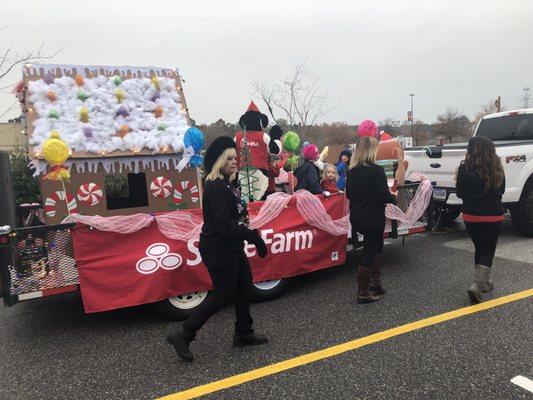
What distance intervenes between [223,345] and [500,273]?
12.4 ft

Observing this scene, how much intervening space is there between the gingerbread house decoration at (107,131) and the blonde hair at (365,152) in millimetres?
2093

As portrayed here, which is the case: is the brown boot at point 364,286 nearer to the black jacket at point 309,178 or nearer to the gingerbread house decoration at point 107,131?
the black jacket at point 309,178

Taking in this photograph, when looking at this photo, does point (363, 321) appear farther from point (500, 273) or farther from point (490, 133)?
point (490, 133)

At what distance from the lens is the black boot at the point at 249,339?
12.2ft

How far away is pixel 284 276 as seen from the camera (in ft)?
15.9

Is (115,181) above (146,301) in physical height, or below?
above

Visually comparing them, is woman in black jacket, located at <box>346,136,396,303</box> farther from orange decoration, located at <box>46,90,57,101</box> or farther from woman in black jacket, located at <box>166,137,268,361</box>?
orange decoration, located at <box>46,90,57,101</box>

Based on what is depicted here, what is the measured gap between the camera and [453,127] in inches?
2371

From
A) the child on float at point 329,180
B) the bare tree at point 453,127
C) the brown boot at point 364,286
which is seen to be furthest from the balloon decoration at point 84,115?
the bare tree at point 453,127

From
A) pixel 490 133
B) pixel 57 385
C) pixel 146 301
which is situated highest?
pixel 490 133

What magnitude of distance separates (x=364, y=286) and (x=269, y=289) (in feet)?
3.51

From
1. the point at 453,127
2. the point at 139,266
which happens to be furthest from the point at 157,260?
the point at 453,127

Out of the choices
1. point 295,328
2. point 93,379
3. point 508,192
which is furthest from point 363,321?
point 508,192

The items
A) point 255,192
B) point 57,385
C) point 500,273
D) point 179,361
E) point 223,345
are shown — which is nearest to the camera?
point 57,385
